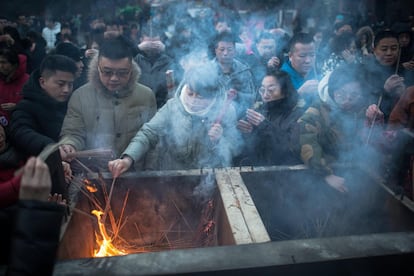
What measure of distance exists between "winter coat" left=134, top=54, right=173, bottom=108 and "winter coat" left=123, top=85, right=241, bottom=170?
5.61 feet

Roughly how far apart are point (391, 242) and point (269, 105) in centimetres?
228

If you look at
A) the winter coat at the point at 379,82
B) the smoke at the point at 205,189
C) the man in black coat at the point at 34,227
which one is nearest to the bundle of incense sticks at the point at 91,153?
the smoke at the point at 205,189

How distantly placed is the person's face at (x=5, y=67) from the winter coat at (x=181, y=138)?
2.49 metres

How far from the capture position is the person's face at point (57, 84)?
3.70m

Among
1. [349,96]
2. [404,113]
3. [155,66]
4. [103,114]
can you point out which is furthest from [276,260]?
[155,66]

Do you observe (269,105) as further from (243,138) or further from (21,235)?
(21,235)

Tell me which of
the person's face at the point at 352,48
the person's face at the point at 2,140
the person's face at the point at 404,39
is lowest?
the person's face at the point at 2,140

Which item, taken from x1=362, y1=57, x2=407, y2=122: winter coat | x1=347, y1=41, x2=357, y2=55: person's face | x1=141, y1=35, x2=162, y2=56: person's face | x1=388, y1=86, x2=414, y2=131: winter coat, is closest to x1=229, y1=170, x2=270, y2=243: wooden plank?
x1=362, y1=57, x2=407, y2=122: winter coat

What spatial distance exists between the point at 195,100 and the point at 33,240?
231 centimetres

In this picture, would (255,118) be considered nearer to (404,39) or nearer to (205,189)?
(205,189)

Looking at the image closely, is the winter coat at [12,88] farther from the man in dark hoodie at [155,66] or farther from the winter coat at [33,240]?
the winter coat at [33,240]

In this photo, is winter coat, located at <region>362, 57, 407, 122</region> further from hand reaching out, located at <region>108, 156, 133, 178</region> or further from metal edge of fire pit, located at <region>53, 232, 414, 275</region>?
hand reaching out, located at <region>108, 156, 133, 178</region>

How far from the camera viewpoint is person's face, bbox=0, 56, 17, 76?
454 centimetres

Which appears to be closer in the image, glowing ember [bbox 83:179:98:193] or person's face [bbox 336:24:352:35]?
glowing ember [bbox 83:179:98:193]
